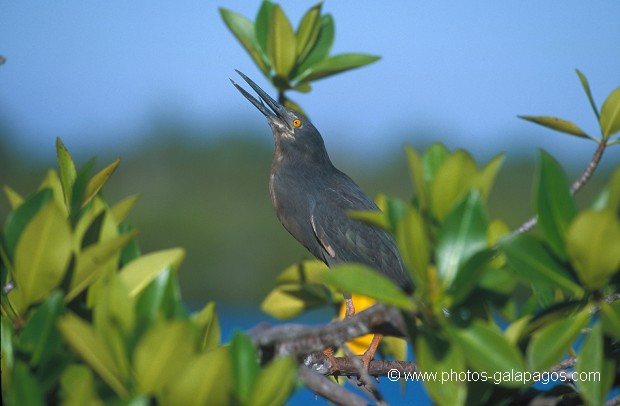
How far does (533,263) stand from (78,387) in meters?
0.38

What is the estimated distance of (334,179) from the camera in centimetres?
229

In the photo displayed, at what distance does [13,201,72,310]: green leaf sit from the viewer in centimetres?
58

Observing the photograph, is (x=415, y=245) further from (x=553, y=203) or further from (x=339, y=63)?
(x=339, y=63)

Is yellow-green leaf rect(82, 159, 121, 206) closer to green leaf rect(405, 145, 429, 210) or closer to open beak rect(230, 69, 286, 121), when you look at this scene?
green leaf rect(405, 145, 429, 210)

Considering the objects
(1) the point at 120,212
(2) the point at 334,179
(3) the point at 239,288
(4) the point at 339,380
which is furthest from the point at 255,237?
(1) the point at 120,212

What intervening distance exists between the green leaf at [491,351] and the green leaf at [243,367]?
0.17 metres

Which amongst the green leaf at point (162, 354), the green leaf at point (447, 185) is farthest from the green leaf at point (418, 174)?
the green leaf at point (162, 354)

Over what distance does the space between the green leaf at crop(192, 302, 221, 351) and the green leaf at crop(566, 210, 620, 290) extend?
31cm

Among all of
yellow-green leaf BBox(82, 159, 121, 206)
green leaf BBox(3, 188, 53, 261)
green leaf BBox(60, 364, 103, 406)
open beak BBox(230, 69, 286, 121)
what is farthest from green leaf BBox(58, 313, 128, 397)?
open beak BBox(230, 69, 286, 121)

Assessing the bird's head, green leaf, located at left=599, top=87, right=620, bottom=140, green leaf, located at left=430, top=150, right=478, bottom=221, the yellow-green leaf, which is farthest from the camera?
the bird's head

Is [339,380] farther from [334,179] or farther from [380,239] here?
[334,179]

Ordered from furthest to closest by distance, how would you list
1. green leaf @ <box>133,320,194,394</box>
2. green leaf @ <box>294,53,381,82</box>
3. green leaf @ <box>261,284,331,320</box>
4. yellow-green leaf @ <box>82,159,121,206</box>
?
green leaf @ <box>261,284,331,320</box> → green leaf @ <box>294,53,381,82</box> → yellow-green leaf @ <box>82,159,121,206</box> → green leaf @ <box>133,320,194,394</box>

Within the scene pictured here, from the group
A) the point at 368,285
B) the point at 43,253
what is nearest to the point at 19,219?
the point at 43,253

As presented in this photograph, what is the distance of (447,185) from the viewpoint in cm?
62
